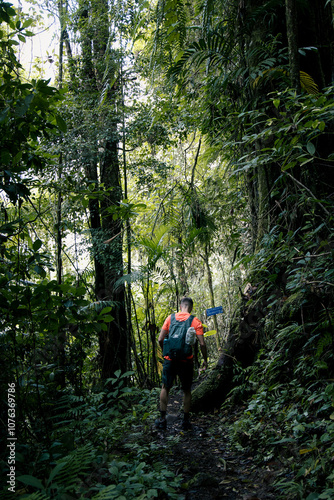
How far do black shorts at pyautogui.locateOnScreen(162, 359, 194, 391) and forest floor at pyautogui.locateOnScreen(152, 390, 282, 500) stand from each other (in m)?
0.53

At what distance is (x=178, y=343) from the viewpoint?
4594 mm

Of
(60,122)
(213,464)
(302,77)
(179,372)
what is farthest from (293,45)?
(213,464)

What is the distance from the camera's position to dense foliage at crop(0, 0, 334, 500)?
8.32 ft

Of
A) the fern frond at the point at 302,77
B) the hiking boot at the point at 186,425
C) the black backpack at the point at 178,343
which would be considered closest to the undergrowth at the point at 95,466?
the hiking boot at the point at 186,425

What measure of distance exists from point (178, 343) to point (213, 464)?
156 centimetres

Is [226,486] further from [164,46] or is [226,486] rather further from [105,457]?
[164,46]

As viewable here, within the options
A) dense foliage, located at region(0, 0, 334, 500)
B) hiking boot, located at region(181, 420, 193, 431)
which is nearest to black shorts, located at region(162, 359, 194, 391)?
hiking boot, located at region(181, 420, 193, 431)

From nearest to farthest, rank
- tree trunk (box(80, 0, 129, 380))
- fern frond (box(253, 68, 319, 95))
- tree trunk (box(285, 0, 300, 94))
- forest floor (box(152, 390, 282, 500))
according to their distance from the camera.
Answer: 1. forest floor (box(152, 390, 282, 500))
2. tree trunk (box(285, 0, 300, 94))
3. fern frond (box(253, 68, 319, 95))
4. tree trunk (box(80, 0, 129, 380))

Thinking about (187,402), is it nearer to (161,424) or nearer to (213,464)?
(161,424)

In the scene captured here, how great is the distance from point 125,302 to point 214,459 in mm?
4104

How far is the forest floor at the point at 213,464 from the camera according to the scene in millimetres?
2660

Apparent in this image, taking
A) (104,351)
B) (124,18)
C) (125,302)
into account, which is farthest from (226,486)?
(124,18)

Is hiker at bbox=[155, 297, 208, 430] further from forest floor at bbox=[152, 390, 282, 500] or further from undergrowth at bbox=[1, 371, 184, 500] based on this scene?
undergrowth at bbox=[1, 371, 184, 500]

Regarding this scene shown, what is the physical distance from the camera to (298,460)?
258 centimetres
